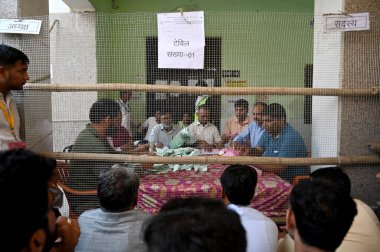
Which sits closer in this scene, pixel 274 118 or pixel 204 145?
pixel 274 118

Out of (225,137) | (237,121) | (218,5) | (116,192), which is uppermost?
(218,5)

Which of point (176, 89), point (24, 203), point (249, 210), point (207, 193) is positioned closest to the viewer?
point (24, 203)

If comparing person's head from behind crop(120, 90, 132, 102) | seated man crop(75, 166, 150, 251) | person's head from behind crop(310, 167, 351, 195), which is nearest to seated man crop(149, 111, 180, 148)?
person's head from behind crop(120, 90, 132, 102)

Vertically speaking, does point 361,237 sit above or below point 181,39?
below

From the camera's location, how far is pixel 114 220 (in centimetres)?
155

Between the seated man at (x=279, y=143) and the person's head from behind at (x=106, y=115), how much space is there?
927 millimetres

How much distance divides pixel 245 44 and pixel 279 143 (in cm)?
70

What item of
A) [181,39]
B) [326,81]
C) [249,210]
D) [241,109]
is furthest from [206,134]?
[249,210]

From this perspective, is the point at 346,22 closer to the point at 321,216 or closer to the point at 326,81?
the point at 326,81

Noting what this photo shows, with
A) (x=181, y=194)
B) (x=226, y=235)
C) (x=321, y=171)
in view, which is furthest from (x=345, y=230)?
(x=181, y=194)

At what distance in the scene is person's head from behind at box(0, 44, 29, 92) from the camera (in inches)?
74.2

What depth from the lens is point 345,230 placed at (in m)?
1.12

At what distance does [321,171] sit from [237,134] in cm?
94

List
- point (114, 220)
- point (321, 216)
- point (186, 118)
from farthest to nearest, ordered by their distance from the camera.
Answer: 1. point (186, 118)
2. point (114, 220)
3. point (321, 216)
